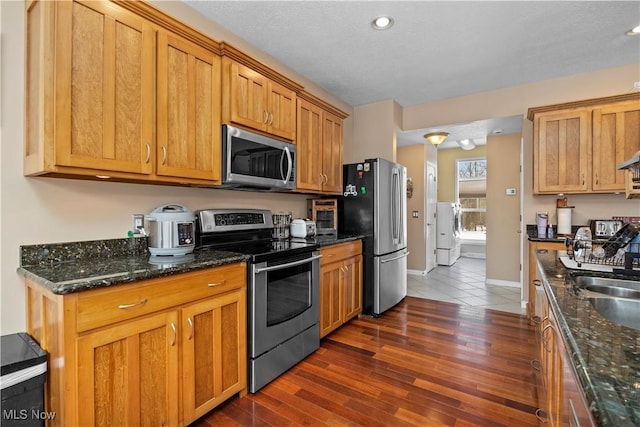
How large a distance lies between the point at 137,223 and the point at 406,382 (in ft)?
7.18

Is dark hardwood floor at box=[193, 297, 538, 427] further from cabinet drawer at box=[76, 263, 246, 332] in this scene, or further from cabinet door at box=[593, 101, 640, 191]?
cabinet door at box=[593, 101, 640, 191]

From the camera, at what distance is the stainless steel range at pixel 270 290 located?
2.03 m

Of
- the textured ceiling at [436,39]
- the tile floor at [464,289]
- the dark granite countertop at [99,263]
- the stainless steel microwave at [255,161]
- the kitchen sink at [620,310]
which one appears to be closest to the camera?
the kitchen sink at [620,310]

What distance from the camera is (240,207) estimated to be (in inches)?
111

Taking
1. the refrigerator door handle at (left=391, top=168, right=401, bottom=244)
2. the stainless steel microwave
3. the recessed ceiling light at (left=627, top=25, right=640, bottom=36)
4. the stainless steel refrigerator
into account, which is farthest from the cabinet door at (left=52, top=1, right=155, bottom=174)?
the recessed ceiling light at (left=627, top=25, right=640, bottom=36)

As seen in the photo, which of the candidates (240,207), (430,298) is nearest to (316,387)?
(240,207)

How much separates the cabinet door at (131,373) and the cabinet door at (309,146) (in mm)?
1836

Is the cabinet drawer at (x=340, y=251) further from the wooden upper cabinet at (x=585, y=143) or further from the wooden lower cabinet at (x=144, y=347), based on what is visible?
the wooden upper cabinet at (x=585, y=143)

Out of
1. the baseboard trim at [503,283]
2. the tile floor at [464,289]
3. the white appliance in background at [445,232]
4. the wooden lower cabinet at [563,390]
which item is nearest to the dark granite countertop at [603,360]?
the wooden lower cabinet at [563,390]

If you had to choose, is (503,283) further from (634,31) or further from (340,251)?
(634,31)

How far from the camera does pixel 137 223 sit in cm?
207

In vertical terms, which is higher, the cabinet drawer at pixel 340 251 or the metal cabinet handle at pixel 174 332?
the cabinet drawer at pixel 340 251

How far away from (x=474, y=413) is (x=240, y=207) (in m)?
2.32

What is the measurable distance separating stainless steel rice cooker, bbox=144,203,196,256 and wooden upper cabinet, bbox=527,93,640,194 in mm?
3722
